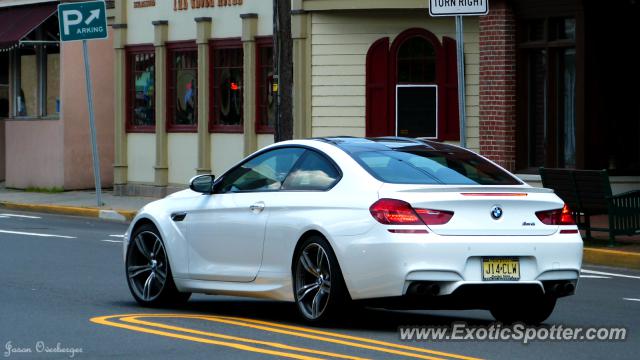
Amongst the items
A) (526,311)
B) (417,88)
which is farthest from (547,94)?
(526,311)

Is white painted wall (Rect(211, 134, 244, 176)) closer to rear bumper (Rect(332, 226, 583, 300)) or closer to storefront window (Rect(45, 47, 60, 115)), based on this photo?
storefront window (Rect(45, 47, 60, 115))

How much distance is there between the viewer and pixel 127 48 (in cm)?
3059

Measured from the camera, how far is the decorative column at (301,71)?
86.3 feet

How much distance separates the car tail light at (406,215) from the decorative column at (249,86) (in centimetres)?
1744

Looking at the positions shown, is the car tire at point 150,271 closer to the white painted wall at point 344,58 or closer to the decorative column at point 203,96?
the white painted wall at point 344,58

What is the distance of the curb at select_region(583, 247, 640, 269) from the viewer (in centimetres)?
1705

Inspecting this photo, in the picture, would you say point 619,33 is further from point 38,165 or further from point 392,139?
point 38,165

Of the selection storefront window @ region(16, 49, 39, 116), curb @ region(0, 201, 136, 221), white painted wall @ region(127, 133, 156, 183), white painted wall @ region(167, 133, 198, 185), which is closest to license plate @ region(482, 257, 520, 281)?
curb @ region(0, 201, 136, 221)

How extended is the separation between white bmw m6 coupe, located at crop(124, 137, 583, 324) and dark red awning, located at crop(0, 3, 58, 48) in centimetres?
2011

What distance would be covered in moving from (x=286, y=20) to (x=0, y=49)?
10.7 metres

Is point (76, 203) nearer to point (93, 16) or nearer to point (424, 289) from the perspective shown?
point (93, 16)

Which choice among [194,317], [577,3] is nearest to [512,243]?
[194,317]

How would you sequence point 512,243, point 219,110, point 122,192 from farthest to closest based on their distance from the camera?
point 122,192
point 219,110
point 512,243

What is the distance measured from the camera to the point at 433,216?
997cm
